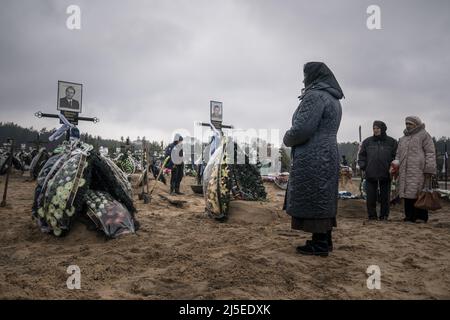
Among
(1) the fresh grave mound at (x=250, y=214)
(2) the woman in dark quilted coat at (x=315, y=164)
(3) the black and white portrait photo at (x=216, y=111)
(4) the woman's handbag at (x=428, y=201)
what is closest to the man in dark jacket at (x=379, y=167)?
(4) the woman's handbag at (x=428, y=201)

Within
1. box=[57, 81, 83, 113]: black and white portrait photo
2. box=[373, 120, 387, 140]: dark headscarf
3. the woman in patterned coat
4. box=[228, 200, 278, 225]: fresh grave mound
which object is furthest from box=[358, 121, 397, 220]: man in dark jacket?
box=[57, 81, 83, 113]: black and white portrait photo

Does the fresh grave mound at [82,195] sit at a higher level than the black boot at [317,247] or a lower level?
higher

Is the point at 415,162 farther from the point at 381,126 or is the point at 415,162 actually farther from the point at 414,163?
the point at 381,126

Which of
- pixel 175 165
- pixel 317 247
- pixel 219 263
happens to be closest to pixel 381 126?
pixel 317 247

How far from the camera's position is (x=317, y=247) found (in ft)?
9.52

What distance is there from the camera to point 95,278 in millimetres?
2234

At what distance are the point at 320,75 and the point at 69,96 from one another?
9559 mm

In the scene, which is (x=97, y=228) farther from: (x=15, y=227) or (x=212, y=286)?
→ (x=212, y=286)

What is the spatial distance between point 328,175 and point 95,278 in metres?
2.10

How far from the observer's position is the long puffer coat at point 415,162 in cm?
499

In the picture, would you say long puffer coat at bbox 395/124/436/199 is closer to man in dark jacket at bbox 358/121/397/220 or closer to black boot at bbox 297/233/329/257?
man in dark jacket at bbox 358/121/397/220

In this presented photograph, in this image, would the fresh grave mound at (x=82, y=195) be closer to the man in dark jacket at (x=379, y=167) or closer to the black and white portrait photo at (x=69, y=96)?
the man in dark jacket at (x=379, y=167)

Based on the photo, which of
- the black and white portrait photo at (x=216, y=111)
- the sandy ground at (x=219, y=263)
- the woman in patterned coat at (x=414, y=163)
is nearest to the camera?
the sandy ground at (x=219, y=263)

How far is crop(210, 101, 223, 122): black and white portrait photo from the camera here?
11.8 metres
